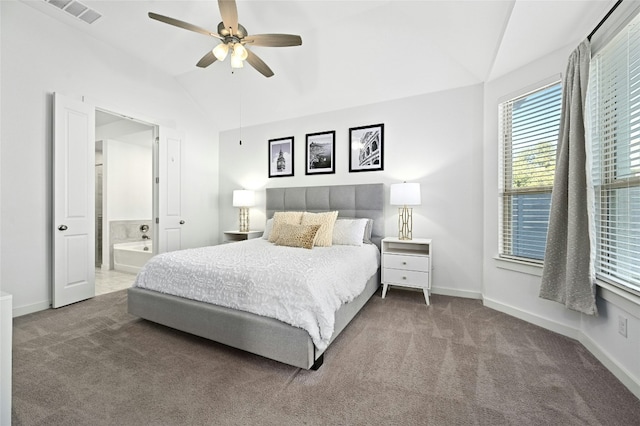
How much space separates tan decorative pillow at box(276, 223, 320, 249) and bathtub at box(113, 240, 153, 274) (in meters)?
2.78

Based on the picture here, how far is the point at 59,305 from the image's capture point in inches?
114

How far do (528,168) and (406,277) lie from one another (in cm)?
167

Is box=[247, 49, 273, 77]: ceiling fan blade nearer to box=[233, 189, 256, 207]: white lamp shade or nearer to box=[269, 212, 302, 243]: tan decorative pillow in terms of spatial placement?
box=[269, 212, 302, 243]: tan decorative pillow

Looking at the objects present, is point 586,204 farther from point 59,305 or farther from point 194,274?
point 59,305

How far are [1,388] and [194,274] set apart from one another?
1.12 m

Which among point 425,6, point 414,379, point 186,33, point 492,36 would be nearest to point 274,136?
point 186,33

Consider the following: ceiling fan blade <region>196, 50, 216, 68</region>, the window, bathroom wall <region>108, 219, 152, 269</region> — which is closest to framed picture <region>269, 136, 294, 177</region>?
ceiling fan blade <region>196, 50, 216, 68</region>

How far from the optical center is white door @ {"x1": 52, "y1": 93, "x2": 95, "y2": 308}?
9.46ft

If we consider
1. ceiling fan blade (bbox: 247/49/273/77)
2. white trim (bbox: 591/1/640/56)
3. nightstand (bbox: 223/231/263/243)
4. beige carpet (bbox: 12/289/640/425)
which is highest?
ceiling fan blade (bbox: 247/49/273/77)

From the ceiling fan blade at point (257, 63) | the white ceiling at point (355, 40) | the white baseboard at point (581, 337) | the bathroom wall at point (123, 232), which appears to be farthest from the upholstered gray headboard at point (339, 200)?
the bathroom wall at point (123, 232)

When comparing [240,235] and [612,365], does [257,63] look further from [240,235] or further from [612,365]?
[612,365]

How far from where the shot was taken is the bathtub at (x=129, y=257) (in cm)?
460

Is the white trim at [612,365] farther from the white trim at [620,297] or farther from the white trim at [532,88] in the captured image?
the white trim at [532,88]

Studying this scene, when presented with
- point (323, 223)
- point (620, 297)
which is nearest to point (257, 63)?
point (323, 223)
